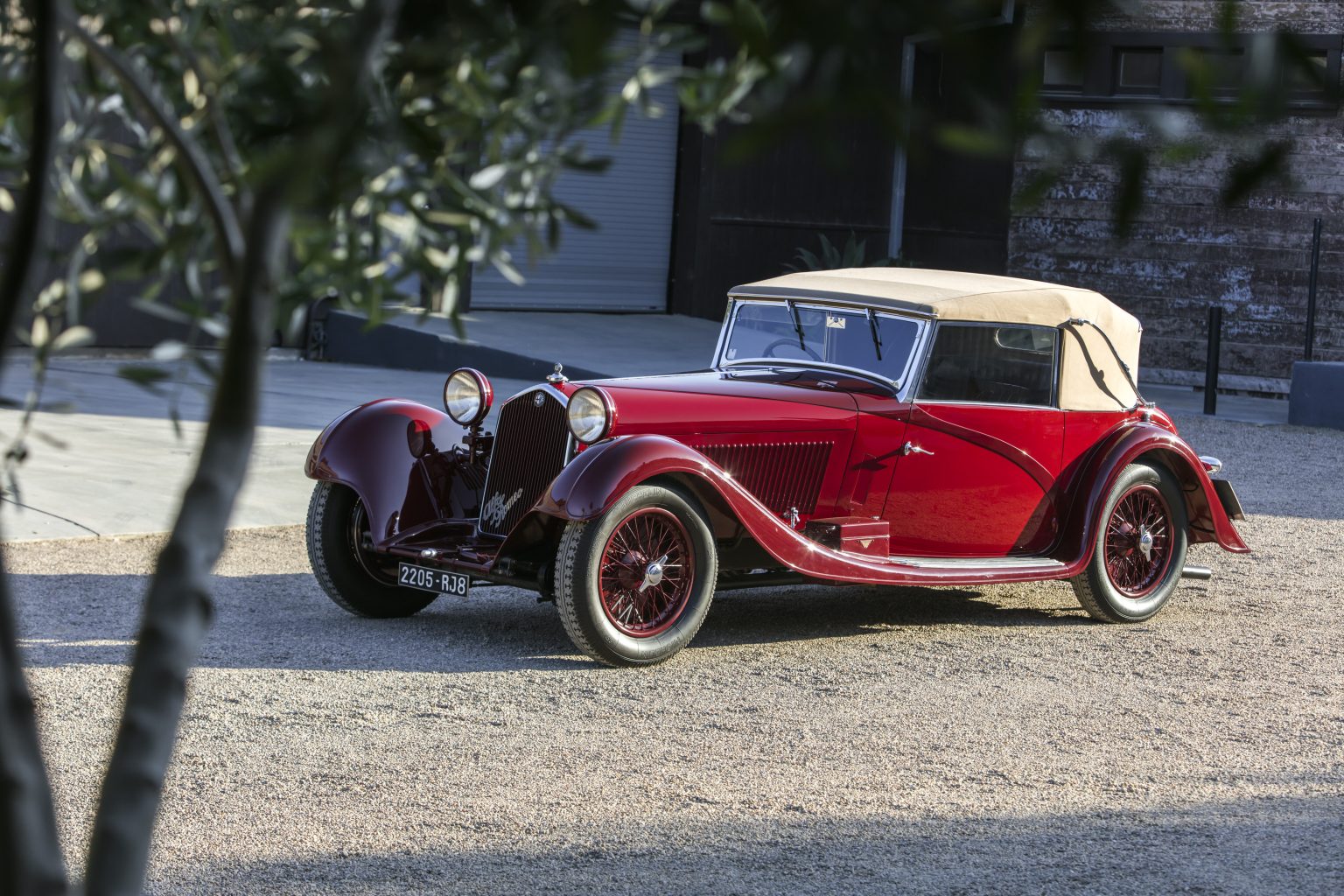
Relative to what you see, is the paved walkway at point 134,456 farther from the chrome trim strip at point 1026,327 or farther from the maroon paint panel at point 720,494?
the chrome trim strip at point 1026,327

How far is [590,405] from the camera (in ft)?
21.4

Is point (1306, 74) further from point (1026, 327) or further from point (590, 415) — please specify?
point (1026, 327)

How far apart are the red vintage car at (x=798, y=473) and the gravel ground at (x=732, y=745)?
31cm

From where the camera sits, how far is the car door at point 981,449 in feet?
23.4

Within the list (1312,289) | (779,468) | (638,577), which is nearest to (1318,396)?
(1312,289)

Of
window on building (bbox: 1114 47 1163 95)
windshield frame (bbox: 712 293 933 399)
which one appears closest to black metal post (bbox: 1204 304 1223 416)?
window on building (bbox: 1114 47 1163 95)

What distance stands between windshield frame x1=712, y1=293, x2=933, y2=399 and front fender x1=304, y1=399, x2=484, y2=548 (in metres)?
1.40

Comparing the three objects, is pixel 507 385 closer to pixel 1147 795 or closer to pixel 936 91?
pixel 936 91

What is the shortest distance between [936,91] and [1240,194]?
1956cm

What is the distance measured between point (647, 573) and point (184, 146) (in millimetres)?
4465

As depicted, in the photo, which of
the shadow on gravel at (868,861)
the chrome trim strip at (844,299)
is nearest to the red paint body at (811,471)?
the chrome trim strip at (844,299)

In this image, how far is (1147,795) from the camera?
16.0 feet

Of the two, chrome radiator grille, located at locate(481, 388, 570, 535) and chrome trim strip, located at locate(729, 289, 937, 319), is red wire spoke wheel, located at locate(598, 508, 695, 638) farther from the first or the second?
chrome trim strip, located at locate(729, 289, 937, 319)

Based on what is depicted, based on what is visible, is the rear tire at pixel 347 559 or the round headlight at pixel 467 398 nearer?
the rear tire at pixel 347 559
